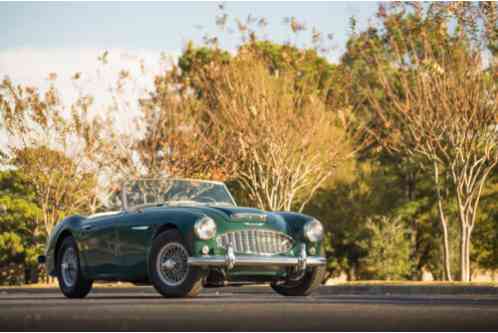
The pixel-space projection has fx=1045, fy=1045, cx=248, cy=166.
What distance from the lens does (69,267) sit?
44.6 ft

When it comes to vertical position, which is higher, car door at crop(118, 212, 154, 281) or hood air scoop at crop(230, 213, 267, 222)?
hood air scoop at crop(230, 213, 267, 222)

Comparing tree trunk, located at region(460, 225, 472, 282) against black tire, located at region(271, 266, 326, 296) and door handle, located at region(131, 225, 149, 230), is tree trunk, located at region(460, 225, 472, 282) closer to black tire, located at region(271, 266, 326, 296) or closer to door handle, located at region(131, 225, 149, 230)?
black tire, located at region(271, 266, 326, 296)

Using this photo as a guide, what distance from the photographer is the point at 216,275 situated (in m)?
11.7

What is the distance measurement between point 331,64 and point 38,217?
53.6ft

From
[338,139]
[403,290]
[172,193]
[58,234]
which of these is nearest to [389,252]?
[338,139]

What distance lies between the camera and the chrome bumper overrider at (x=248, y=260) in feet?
37.5

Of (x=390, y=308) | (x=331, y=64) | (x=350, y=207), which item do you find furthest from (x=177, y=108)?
(x=390, y=308)

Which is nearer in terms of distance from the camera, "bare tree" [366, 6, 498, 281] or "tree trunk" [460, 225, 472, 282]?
"bare tree" [366, 6, 498, 281]

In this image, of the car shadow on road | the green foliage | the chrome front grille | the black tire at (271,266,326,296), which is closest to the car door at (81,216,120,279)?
the car shadow on road

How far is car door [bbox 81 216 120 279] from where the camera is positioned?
12664 millimetres

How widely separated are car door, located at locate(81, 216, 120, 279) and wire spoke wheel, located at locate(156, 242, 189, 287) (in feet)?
3.04

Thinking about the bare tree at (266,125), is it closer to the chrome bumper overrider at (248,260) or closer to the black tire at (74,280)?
the black tire at (74,280)

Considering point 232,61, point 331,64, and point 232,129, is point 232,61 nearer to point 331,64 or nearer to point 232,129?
point 232,129

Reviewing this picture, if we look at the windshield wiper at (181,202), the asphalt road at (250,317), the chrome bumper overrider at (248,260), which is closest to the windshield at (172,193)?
the windshield wiper at (181,202)
